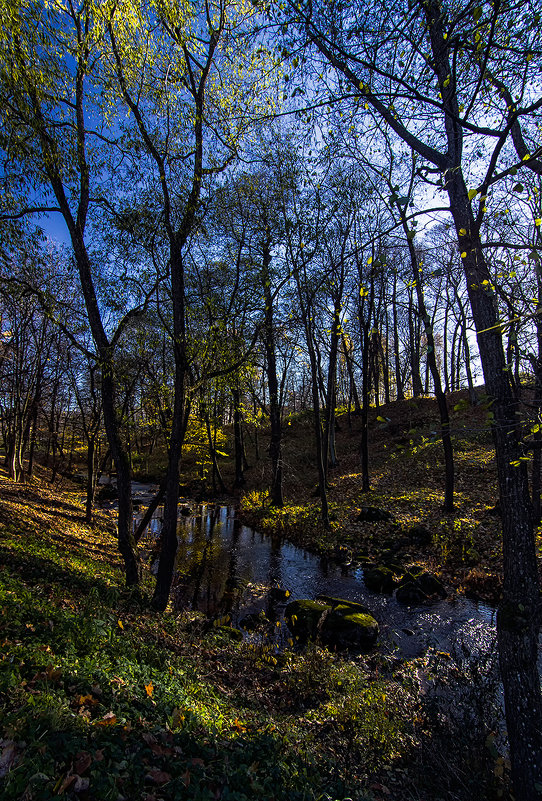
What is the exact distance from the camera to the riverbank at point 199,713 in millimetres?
3107

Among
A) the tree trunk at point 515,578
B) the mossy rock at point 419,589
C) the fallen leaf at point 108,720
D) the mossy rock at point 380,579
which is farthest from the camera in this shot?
the mossy rock at point 380,579

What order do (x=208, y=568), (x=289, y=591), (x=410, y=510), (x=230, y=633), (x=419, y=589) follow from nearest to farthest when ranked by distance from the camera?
(x=230, y=633) < (x=419, y=589) < (x=289, y=591) < (x=208, y=568) < (x=410, y=510)

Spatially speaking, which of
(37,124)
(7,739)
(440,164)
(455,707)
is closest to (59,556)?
(7,739)

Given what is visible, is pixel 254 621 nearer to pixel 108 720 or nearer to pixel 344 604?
pixel 344 604

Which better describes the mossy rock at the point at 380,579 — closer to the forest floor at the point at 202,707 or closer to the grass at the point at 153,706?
the forest floor at the point at 202,707

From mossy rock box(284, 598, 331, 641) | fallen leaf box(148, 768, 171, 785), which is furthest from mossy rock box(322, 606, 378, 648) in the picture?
fallen leaf box(148, 768, 171, 785)

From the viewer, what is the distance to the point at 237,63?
26.6 ft

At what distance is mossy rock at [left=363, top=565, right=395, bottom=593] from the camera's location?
10219 mm

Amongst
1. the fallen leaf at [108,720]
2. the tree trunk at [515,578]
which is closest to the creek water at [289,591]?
the tree trunk at [515,578]

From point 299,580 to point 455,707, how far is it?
625 cm

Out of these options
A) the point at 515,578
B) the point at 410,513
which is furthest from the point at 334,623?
the point at 410,513

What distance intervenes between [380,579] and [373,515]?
4.72 metres

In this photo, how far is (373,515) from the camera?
49.1 ft

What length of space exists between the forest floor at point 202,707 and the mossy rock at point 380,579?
1734 millimetres
